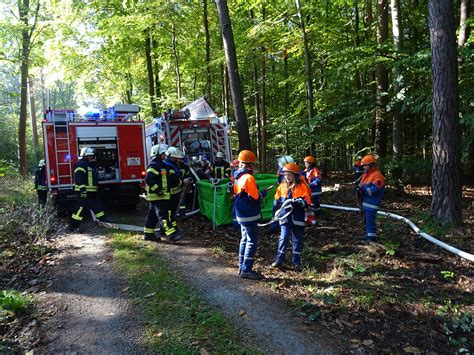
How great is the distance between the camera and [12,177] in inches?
707

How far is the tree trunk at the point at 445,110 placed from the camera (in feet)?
21.1

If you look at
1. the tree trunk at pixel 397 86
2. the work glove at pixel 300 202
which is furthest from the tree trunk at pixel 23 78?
the work glove at pixel 300 202

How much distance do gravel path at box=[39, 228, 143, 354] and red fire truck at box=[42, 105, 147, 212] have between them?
3242 millimetres

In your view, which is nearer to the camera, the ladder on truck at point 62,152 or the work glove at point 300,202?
the work glove at point 300,202

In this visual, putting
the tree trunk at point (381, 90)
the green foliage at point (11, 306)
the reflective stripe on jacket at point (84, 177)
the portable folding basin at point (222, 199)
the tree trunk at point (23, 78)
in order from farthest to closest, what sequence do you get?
the tree trunk at point (23, 78) → the tree trunk at point (381, 90) → the reflective stripe on jacket at point (84, 177) → the portable folding basin at point (222, 199) → the green foliage at point (11, 306)

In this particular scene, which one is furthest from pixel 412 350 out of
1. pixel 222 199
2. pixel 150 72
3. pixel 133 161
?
pixel 150 72

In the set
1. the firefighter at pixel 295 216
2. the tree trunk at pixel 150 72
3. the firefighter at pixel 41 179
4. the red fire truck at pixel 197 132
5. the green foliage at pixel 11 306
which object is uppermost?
the tree trunk at pixel 150 72

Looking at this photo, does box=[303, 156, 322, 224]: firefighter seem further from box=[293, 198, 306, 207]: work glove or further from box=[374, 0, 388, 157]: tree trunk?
box=[293, 198, 306, 207]: work glove

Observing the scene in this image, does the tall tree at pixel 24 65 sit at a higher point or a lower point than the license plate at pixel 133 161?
higher

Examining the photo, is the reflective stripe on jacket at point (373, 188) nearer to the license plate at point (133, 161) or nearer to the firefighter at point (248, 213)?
the firefighter at point (248, 213)

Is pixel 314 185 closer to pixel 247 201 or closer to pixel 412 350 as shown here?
pixel 247 201

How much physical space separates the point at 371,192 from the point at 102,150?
7.21 m

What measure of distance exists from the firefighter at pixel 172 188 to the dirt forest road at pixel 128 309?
68cm

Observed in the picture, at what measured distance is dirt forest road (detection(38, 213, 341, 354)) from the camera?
11.7 ft
